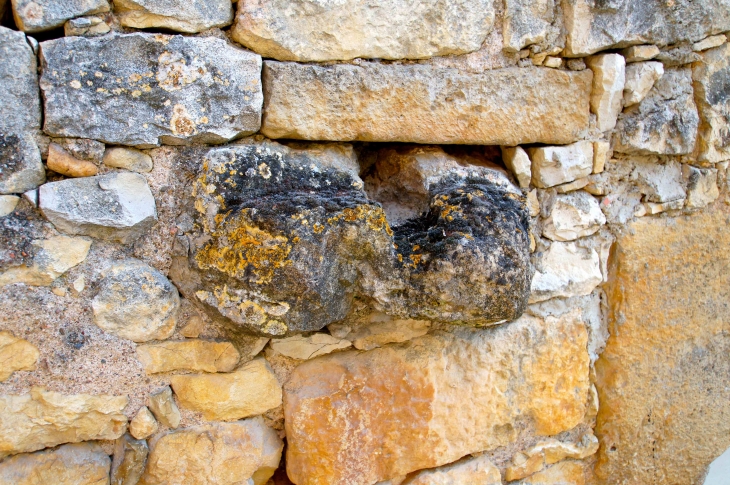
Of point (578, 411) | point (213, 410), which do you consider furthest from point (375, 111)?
point (578, 411)

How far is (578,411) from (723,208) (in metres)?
0.73

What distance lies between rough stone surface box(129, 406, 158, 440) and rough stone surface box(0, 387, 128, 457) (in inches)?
0.9

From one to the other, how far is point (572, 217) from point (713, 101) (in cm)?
52

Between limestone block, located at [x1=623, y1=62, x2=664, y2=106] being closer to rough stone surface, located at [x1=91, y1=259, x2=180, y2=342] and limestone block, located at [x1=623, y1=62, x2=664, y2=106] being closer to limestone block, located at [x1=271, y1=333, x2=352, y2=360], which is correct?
limestone block, located at [x1=271, y1=333, x2=352, y2=360]

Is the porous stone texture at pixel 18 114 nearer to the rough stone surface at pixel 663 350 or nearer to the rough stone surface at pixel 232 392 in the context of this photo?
the rough stone surface at pixel 232 392

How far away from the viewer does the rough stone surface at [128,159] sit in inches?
41.3

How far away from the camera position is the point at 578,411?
1.55m

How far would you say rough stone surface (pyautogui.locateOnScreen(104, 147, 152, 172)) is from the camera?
41.3 inches

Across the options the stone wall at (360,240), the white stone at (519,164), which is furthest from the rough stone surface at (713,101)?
the white stone at (519,164)

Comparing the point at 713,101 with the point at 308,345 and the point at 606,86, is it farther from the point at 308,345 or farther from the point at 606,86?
the point at 308,345

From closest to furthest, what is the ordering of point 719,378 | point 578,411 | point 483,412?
point 483,412 < point 578,411 < point 719,378

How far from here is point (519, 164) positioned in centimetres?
140

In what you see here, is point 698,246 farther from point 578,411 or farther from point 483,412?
point 483,412

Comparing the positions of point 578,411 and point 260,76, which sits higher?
point 260,76
